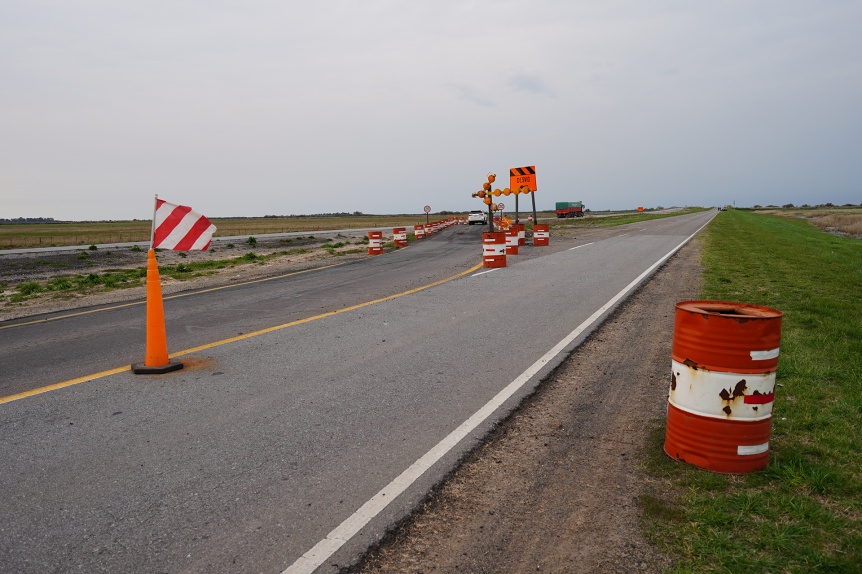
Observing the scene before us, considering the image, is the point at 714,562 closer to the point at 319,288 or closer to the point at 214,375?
the point at 214,375

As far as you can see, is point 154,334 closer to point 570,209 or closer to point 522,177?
point 522,177

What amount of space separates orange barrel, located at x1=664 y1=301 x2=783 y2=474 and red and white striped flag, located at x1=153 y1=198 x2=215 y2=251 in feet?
15.7

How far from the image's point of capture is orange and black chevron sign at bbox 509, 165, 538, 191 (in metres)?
28.0

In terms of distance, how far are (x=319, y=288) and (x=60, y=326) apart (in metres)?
5.16

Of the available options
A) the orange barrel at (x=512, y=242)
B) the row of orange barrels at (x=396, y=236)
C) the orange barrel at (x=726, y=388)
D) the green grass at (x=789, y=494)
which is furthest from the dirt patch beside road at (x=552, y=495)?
the row of orange barrels at (x=396, y=236)

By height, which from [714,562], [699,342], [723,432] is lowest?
[714,562]

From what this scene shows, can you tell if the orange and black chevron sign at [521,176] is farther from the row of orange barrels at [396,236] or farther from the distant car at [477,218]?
the distant car at [477,218]

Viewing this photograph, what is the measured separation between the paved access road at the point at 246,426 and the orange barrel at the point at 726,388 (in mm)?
1593

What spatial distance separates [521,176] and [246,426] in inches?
1004

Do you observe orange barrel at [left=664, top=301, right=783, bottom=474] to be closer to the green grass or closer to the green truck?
the green grass

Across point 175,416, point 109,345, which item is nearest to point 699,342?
point 175,416

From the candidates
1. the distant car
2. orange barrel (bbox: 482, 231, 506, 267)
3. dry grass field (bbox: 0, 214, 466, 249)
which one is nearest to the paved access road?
orange barrel (bbox: 482, 231, 506, 267)

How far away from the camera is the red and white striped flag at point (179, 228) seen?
20.1 ft

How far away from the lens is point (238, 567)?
9.30 feet
